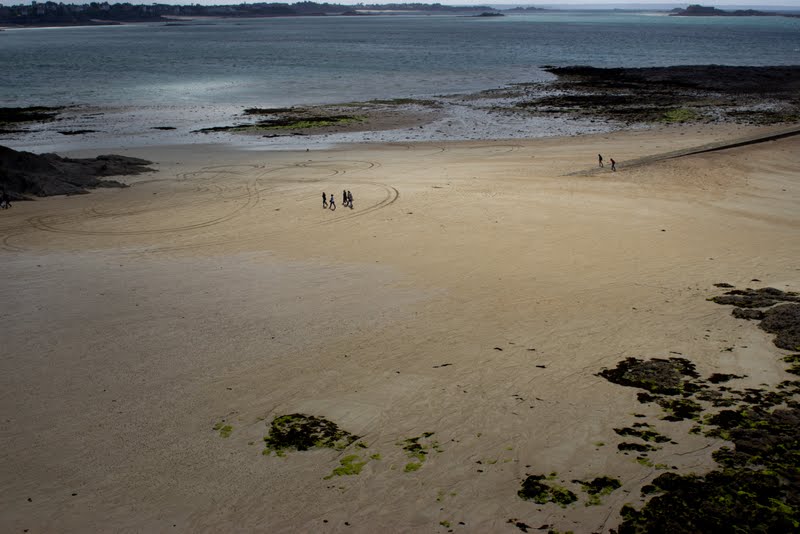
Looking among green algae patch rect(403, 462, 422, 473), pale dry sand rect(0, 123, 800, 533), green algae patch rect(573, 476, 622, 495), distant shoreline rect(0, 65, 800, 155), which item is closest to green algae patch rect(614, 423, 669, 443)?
pale dry sand rect(0, 123, 800, 533)

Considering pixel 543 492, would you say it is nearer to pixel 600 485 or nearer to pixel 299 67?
pixel 600 485

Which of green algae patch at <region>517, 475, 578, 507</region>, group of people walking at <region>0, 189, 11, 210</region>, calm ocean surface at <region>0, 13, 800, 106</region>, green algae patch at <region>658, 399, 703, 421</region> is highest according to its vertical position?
calm ocean surface at <region>0, 13, 800, 106</region>

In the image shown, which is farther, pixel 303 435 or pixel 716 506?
pixel 303 435

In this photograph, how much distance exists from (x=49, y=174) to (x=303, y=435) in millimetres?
22360

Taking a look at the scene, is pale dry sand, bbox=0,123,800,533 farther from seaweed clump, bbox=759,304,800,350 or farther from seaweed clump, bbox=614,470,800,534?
seaweed clump, bbox=759,304,800,350

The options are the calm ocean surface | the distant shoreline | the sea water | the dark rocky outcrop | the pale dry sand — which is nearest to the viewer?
the pale dry sand

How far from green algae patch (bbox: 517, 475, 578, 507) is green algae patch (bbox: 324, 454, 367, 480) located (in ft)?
7.34

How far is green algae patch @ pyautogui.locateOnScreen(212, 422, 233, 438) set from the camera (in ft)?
32.6

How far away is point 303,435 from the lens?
32.2 ft

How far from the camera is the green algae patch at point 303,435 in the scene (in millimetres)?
9547

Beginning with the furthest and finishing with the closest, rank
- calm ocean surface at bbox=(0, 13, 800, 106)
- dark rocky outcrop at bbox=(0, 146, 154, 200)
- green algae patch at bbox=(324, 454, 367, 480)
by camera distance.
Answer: calm ocean surface at bbox=(0, 13, 800, 106) < dark rocky outcrop at bbox=(0, 146, 154, 200) < green algae patch at bbox=(324, 454, 367, 480)

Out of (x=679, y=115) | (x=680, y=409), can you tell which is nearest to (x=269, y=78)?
(x=679, y=115)

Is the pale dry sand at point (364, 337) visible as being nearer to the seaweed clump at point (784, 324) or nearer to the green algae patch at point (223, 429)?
the green algae patch at point (223, 429)

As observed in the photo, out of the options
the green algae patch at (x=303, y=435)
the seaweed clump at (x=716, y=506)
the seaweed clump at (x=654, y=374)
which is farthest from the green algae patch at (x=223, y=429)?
the seaweed clump at (x=654, y=374)
